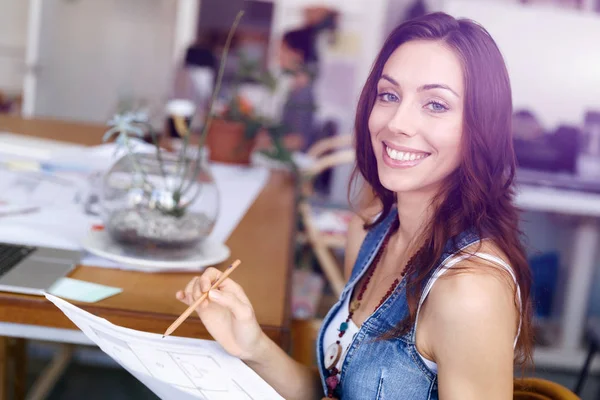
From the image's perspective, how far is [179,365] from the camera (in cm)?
97

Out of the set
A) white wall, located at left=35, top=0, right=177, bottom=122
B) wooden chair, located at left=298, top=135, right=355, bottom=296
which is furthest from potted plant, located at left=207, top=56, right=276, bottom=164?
white wall, located at left=35, top=0, right=177, bottom=122

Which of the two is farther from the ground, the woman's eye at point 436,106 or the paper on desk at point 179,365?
the woman's eye at point 436,106

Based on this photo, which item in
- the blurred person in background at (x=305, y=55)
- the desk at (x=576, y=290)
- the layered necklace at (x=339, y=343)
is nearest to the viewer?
the layered necklace at (x=339, y=343)

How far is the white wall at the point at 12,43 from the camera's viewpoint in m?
5.40

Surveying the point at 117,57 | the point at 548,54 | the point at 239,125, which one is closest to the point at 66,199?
the point at 239,125

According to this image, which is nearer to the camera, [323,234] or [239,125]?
[239,125]

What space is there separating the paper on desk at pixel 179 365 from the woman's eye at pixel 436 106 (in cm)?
43

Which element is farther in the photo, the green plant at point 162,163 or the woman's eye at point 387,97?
the green plant at point 162,163

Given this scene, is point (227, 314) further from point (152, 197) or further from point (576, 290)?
point (576, 290)

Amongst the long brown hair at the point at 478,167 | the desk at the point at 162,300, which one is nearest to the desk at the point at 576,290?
the desk at the point at 162,300

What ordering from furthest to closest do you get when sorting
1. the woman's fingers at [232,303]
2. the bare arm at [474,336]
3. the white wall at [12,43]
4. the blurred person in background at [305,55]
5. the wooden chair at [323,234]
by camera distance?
the white wall at [12,43]
the blurred person in background at [305,55]
the wooden chair at [323,234]
the woman's fingers at [232,303]
the bare arm at [474,336]

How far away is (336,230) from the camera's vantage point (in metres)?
3.05

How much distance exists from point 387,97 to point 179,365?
0.48 metres

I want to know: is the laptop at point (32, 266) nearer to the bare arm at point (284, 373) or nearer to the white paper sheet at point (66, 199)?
the white paper sheet at point (66, 199)
